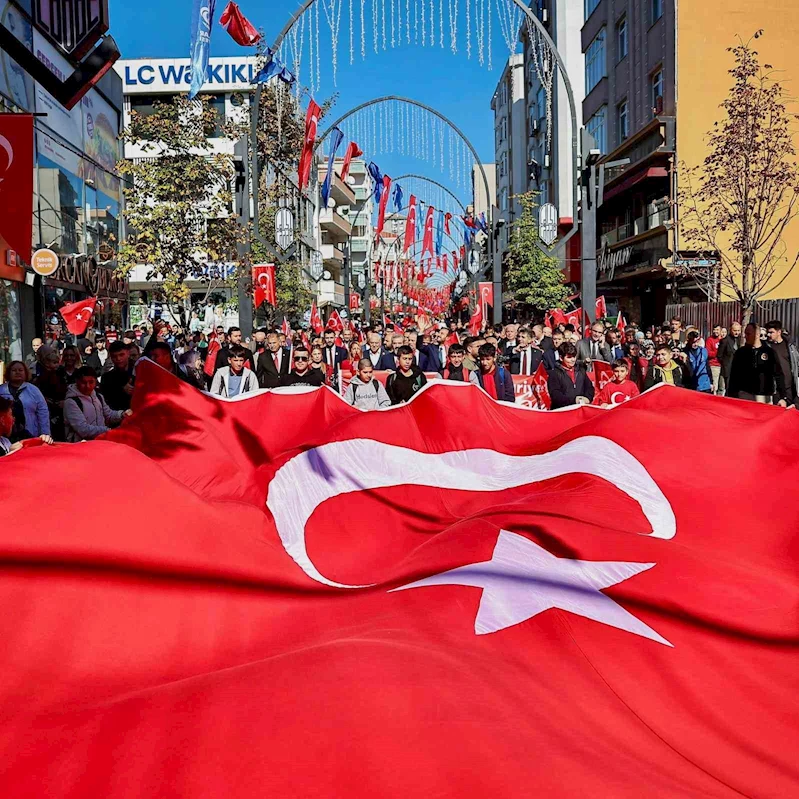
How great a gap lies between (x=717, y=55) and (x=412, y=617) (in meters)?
36.1

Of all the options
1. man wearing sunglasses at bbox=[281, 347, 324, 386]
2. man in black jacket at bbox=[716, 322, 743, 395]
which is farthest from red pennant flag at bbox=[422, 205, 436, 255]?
man wearing sunglasses at bbox=[281, 347, 324, 386]

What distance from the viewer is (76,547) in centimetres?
461

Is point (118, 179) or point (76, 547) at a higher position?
point (118, 179)

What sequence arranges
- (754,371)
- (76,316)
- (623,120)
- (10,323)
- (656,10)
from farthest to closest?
(623,120)
(656,10)
(10,323)
(76,316)
(754,371)

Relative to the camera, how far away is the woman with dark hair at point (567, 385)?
10.7 meters

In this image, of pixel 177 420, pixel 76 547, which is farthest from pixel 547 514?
pixel 177 420

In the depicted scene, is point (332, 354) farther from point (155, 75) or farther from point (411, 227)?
point (155, 75)

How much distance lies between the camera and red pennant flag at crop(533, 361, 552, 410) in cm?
1176

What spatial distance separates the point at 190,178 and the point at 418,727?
25817 millimetres

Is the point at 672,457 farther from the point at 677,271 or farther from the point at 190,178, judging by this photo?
the point at 677,271

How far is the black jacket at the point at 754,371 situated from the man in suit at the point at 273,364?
5.67m

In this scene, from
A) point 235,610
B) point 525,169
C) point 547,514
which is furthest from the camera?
point 525,169

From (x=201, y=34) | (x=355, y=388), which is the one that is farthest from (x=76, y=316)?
(x=355, y=388)

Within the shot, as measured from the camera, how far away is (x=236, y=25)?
16.7 meters
